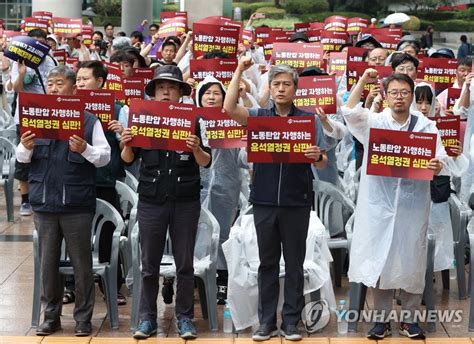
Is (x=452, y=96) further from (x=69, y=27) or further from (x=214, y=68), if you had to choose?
(x=69, y=27)

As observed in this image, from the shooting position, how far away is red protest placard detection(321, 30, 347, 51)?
53.6 ft

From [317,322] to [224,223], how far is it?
4.82 ft

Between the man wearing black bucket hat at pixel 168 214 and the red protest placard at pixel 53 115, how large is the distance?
38 centimetres

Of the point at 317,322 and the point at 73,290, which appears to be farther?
the point at 73,290

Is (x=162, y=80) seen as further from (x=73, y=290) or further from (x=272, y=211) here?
(x=73, y=290)

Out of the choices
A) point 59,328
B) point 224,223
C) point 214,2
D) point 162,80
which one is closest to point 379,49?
point 224,223

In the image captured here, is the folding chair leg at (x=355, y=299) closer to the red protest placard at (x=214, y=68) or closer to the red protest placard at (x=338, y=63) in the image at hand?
the red protest placard at (x=214, y=68)

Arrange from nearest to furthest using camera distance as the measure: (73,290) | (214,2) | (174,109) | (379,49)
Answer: (174,109)
(73,290)
(379,49)
(214,2)

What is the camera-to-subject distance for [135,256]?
9.14 metres

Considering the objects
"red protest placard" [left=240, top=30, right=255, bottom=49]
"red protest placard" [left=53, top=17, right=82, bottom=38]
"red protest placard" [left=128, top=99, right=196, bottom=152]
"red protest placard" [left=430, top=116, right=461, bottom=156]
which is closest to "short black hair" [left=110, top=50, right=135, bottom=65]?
"red protest placard" [left=128, top=99, right=196, bottom=152]

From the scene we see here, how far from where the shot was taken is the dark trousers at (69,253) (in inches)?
351

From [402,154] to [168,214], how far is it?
1.78 meters

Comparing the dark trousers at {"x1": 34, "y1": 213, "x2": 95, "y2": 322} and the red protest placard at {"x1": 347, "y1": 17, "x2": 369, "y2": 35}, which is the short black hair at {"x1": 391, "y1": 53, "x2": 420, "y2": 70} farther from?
the red protest placard at {"x1": 347, "y1": 17, "x2": 369, "y2": 35}

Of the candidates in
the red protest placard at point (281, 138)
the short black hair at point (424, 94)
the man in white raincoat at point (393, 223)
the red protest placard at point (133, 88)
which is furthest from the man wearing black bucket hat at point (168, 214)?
the red protest placard at point (133, 88)
